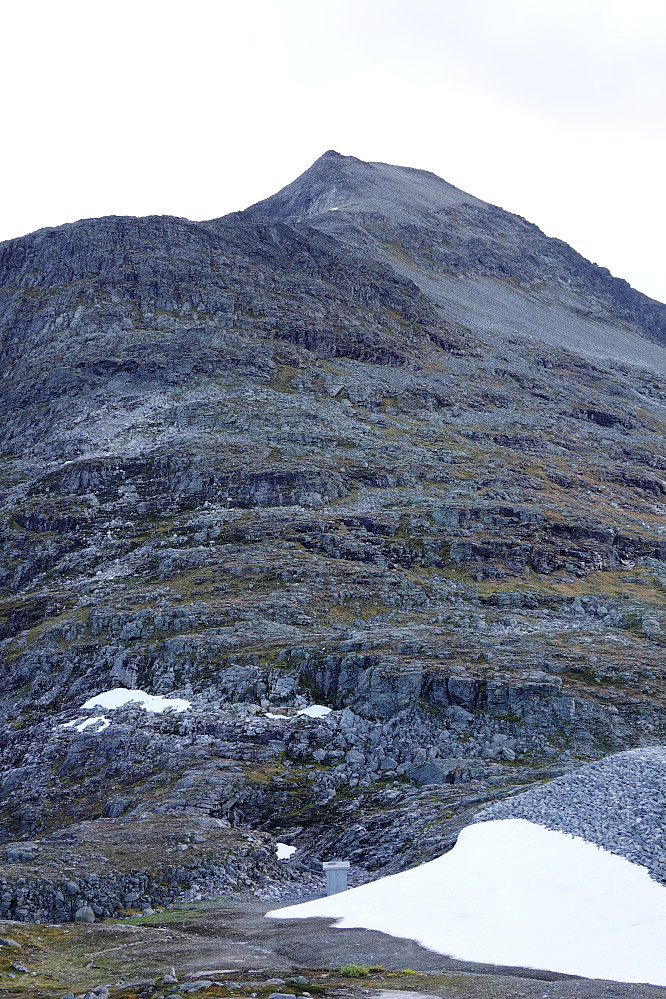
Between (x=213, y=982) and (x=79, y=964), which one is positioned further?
(x=79, y=964)

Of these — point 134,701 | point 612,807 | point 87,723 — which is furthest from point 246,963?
point 134,701

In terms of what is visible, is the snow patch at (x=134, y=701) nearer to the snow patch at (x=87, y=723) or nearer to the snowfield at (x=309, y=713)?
the snow patch at (x=87, y=723)

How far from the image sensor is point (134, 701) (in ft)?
172

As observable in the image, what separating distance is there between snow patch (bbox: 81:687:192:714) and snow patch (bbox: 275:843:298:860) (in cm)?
1485

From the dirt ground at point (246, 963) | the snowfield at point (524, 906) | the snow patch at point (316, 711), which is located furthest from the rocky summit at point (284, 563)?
the dirt ground at point (246, 963)

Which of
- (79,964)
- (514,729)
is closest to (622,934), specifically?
(79,964)

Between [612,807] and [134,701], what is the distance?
3405 centimetres

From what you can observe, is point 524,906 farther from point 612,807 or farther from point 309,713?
point 309,713

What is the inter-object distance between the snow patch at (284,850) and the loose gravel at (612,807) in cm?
1035

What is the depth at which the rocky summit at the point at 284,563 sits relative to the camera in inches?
1622

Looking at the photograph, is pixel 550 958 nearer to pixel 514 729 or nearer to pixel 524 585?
pixel 514 729

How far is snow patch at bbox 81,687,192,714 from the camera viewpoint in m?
51.7

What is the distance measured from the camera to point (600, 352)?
174 meters

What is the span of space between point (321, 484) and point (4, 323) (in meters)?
68.2
